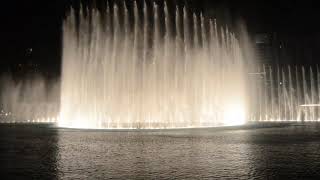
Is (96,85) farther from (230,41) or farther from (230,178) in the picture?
(230,178)

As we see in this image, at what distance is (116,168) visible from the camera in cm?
1060

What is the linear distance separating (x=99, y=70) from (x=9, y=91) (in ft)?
106

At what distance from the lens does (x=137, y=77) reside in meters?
31.1

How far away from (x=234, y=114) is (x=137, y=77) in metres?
8.69

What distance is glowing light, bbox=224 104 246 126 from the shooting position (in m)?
33.3

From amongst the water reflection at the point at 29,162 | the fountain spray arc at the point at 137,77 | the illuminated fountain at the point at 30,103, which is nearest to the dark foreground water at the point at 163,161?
the water reflection at the point at 29,162

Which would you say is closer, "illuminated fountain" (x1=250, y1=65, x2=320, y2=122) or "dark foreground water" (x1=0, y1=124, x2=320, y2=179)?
"dark foreground water" (x1=0, y1=124, x2=320, y2=179)

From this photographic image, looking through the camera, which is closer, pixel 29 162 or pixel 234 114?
pixel 29 162

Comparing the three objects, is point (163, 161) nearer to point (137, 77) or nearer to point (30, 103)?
point (137, 77)

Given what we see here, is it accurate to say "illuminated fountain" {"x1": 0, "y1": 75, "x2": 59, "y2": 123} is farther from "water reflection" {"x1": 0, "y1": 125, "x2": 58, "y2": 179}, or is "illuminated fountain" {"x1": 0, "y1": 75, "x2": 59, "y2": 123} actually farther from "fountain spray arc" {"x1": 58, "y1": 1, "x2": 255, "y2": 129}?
"water reflection" {"x1": 0, "y1": 125, "x2": 58, "y2": 179}

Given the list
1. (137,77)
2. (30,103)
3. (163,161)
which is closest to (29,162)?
(163,161)

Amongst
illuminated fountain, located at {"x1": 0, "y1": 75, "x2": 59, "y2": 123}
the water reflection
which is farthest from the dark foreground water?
illuminated fountain, located at {"x1": 0, "y1": 75, "x2": 59, "y2": 123}

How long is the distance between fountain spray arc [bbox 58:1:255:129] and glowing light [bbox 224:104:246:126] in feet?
0.37

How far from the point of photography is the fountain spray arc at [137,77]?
101 ft
